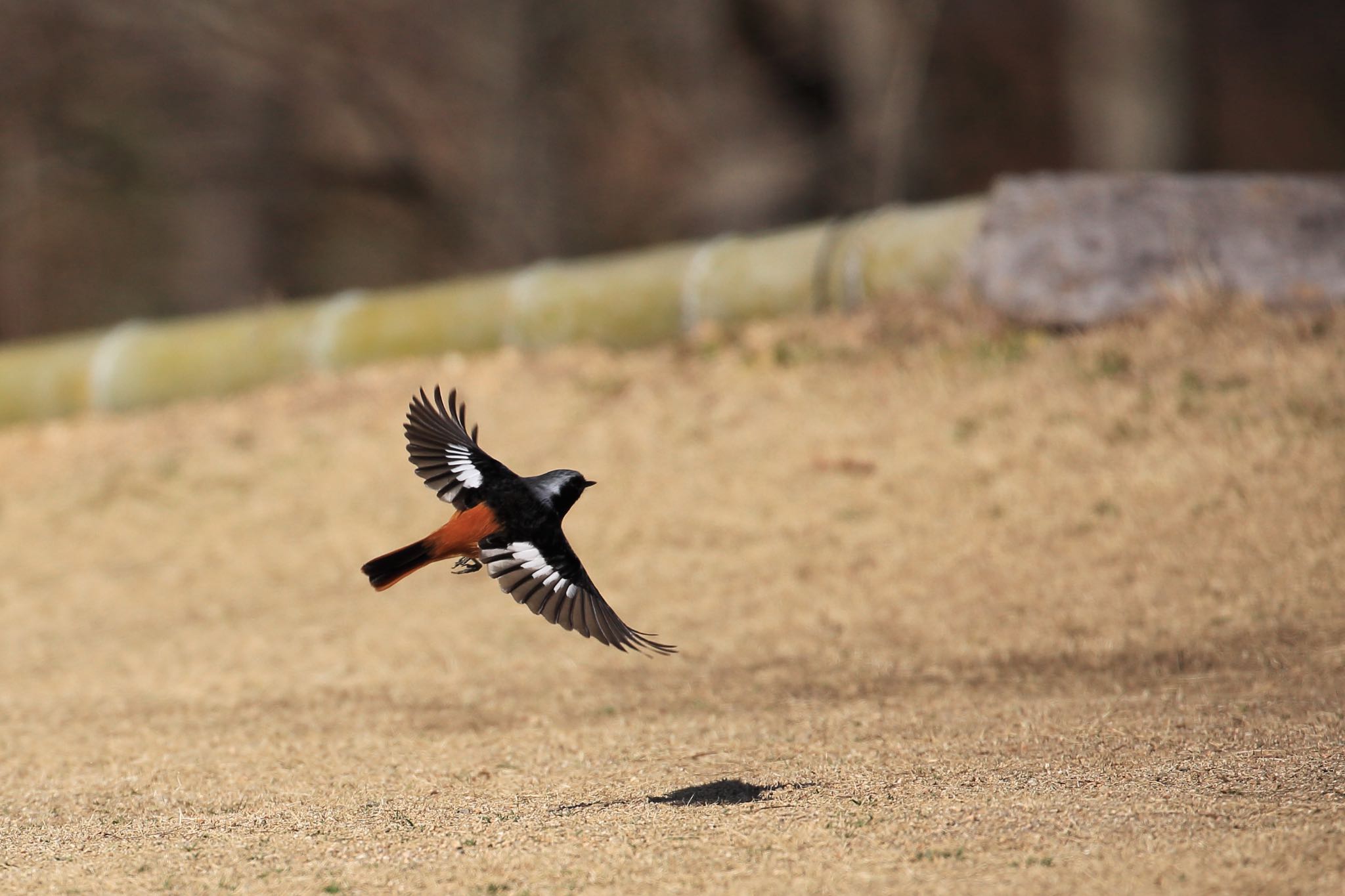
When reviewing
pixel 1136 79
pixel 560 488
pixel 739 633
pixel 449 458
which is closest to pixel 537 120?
pixel 1136 79

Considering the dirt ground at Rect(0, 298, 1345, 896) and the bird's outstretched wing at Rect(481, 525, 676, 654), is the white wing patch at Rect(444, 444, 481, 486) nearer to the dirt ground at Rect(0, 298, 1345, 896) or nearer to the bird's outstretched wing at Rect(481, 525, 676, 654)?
the bird's outstretched wing at Rect(481, 525, 676, 654)

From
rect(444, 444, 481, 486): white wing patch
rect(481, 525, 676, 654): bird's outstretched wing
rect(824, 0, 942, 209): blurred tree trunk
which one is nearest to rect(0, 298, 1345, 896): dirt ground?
rect(481, 525, 676, 654): bird's outstretched wing

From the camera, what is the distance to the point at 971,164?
25.1 meters

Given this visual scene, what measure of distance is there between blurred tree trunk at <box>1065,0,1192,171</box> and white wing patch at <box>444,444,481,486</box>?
980 centimetres

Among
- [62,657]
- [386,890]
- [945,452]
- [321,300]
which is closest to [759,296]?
[945,452]

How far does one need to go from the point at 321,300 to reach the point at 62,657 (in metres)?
5.92

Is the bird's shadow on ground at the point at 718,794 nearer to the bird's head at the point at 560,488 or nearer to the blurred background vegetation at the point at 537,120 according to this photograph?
the bird's head at the point at 560,488

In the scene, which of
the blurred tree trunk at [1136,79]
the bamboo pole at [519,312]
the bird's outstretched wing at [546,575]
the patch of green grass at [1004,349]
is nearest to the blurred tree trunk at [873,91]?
the blurred tree trunk at [1136,79]

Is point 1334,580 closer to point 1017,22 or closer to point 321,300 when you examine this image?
point 321,300

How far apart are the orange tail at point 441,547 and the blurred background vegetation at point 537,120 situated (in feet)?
31.1

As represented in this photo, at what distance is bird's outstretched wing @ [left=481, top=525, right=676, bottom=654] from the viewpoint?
4.20 m

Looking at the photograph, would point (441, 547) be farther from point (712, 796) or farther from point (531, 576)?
point (712, 796)

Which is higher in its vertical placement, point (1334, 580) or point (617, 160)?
point (617, 160)

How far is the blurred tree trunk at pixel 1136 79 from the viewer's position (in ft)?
42.3
